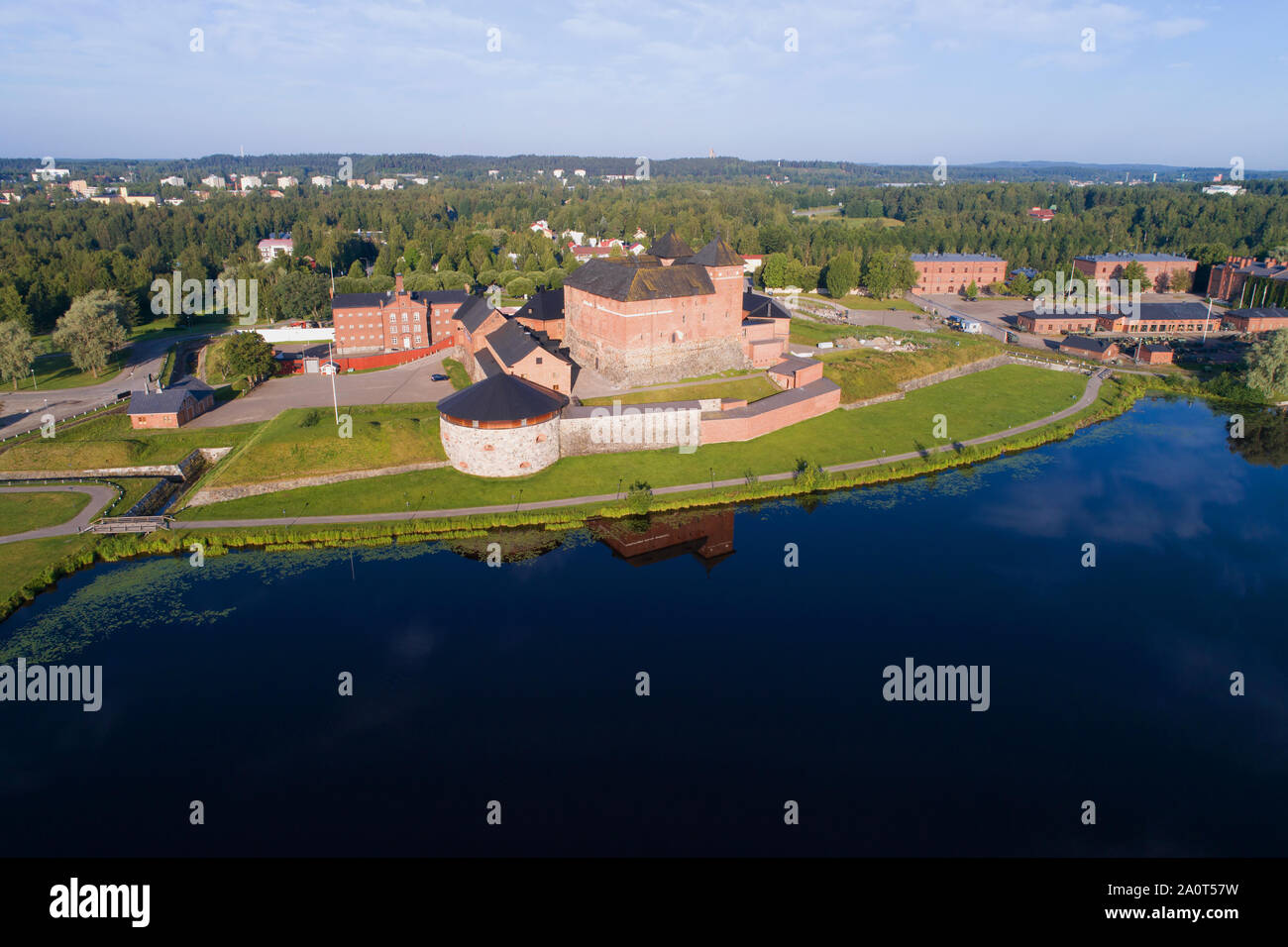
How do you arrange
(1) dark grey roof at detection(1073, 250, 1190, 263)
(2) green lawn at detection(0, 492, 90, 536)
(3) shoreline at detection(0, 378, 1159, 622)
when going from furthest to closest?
(1) dark grey roof at detection(1073, 250, 1190, 263)
(2) green lawn at detection(0, 492, 90, 536)
(3) shoreline at detection(0, 378, 1159, 622)

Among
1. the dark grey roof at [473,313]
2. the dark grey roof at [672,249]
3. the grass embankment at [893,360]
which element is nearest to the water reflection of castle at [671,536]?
the grass embankment at [893,360]

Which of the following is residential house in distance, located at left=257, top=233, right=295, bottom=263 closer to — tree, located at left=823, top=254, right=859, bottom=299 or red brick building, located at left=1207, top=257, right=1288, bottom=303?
tree, located at left=823, top=254, right=859, bottom=299

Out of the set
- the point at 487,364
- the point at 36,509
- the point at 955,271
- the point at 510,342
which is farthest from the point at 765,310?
the point at 36,509

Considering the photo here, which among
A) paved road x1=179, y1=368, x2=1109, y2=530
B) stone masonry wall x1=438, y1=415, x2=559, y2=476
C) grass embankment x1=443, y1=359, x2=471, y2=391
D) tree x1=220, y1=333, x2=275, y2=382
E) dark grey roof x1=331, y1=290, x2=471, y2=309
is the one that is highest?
dark grey roof x1=331, y1=290, x2=471, y2=309

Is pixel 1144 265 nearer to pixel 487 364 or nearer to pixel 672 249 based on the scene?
pixel 672 249

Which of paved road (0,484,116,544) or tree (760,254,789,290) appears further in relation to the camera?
tree (760,254,789,290)

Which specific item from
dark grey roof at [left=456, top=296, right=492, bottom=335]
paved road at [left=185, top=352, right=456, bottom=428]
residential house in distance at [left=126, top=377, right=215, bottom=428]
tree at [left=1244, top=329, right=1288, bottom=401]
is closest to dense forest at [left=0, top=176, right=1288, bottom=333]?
dark grey roof at [left=456, top=296, right=492, bottom=335]
